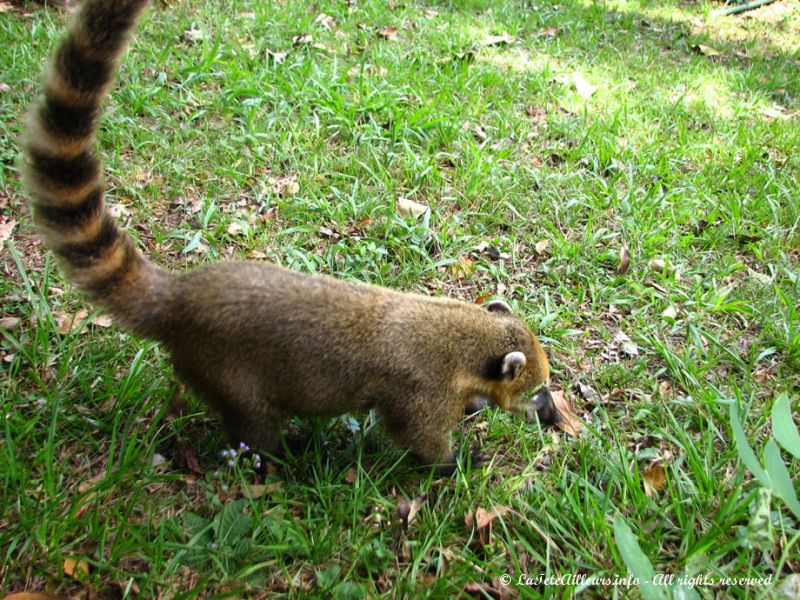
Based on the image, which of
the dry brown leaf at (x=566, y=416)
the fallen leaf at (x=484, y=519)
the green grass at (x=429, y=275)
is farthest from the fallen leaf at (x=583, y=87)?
the fallen leaf at (x=484, y=519)

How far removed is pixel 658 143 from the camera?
5.28m

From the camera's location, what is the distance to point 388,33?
6484 mm

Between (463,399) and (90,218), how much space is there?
1.94 m

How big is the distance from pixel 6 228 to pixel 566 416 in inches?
144

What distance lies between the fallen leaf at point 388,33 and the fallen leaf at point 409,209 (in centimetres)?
294

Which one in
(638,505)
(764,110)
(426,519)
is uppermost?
(764,110)

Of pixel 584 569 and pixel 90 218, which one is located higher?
pixel 90 218

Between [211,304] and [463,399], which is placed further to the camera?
[463,399]

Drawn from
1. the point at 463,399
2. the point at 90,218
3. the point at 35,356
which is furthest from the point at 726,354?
the point at 35,356

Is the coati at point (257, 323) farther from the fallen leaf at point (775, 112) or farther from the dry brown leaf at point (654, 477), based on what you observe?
the fallen leaf at point (775, 112)

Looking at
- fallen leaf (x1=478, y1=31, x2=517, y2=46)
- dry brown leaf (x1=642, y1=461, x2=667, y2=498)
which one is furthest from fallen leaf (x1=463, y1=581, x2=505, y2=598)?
fallen leaf (x1=478, y1=31, x2=517, y2=46)

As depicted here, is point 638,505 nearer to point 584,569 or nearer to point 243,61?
point 584,569

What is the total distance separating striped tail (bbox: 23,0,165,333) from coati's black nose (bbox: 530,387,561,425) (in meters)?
1.99

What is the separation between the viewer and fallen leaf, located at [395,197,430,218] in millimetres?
4352
